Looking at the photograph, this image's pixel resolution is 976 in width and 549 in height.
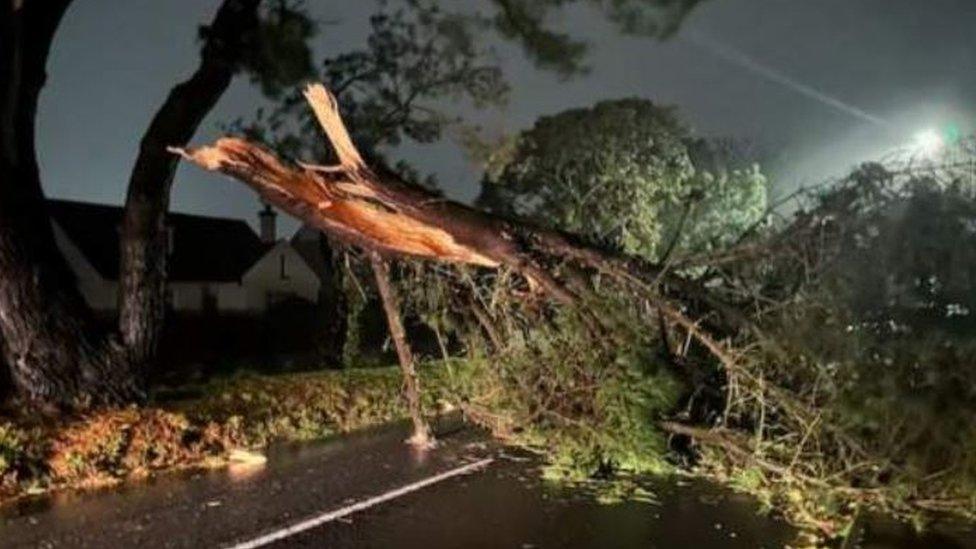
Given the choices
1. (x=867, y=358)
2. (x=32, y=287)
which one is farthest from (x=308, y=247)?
(x=867, y=358)

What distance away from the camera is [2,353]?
10211 millimetres

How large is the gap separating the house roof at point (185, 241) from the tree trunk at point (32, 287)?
892 inches

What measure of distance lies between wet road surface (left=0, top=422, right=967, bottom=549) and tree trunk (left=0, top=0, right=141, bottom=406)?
1797mm

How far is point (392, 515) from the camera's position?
7.57 m

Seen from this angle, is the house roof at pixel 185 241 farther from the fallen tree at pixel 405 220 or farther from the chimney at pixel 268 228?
the fallen tree at pixel 405 220

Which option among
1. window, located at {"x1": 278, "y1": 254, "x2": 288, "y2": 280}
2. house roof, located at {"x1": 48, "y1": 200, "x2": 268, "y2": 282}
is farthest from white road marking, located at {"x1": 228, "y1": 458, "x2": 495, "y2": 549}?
window, located at {"x1": 278, "y1": 254, "x2": 288, "y2": 280}

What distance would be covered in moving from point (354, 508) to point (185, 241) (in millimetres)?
32769

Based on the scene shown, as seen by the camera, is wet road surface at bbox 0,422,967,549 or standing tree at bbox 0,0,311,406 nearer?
wet road surface at bbox 0,422,967,549

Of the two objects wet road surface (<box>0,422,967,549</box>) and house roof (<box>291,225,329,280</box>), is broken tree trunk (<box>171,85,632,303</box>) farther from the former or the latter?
house roof (<box>291,225,329,280</box>)

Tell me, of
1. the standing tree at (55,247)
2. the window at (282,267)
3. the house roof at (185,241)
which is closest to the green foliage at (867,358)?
the standing tree at (55,247)

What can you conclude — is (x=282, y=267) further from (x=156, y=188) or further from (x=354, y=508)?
(x=354, y=508)

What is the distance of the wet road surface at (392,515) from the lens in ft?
22.6

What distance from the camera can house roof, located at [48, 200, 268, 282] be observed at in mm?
34438

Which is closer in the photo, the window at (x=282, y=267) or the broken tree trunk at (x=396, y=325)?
the broken tree trunk at (x=396, y=325)
